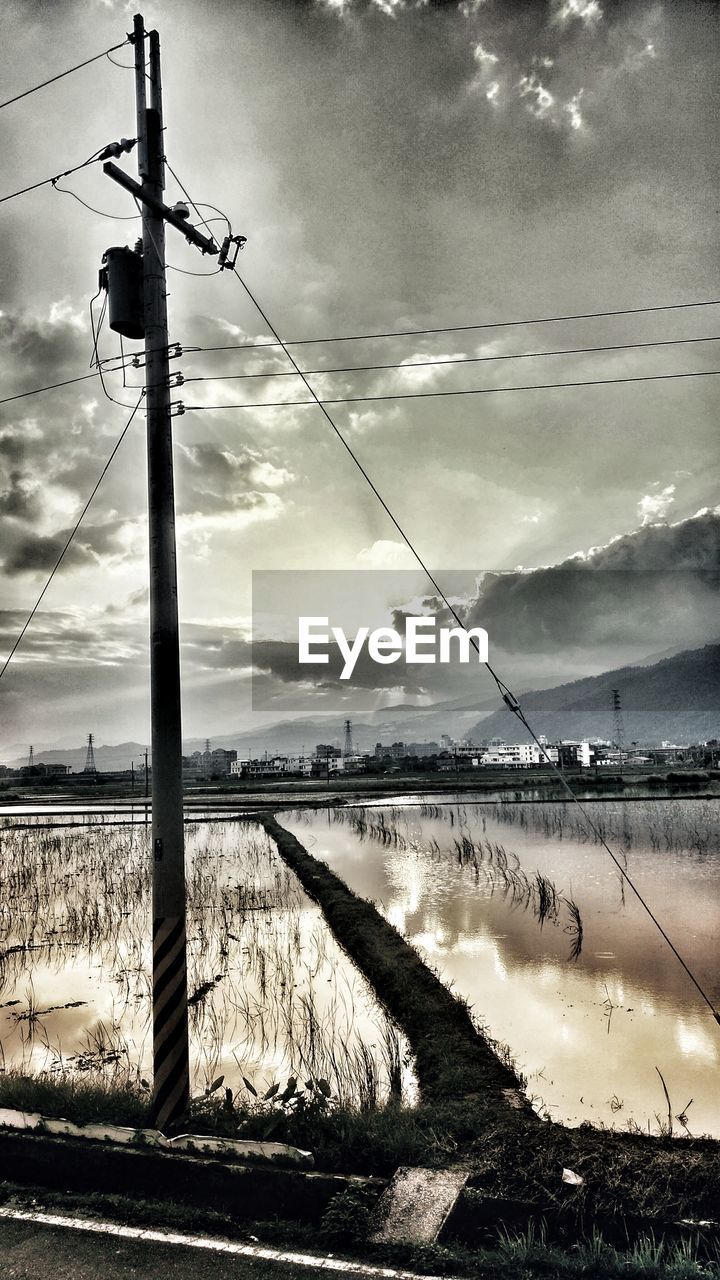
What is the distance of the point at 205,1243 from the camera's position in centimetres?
382

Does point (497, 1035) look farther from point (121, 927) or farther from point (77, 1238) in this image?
point (121, 927)

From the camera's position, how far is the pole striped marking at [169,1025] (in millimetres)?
5012

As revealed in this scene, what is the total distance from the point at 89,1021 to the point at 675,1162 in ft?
18.2

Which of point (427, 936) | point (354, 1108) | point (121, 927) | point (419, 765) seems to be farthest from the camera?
point (419, 765)

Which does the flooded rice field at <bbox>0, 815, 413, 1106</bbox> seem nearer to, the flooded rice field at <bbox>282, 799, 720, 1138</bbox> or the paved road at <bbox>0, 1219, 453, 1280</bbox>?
the flooded rice field at <bbox>282, 799, 720, 1138</bbox>

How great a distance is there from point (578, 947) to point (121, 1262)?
7.33 meters

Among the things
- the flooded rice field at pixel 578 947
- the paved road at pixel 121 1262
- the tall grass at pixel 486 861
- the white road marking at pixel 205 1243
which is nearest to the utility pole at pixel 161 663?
the white road marking at pixel 205 1243

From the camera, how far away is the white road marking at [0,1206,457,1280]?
3537 millimetres

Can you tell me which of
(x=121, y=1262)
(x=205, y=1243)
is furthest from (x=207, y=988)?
(x=121, y=1262)

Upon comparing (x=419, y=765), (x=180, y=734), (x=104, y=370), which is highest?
(x=104, y=370)

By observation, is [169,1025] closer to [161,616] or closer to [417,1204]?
[417,1204]

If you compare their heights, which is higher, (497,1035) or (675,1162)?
(675,1162)

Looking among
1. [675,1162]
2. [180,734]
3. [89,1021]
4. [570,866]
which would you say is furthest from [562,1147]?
[570,866]

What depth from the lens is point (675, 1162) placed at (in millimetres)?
4133
